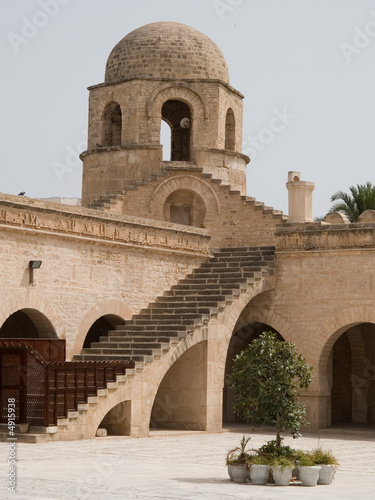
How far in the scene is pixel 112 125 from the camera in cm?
3109

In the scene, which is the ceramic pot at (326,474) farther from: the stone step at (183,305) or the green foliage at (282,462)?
the stone step at (183,305)

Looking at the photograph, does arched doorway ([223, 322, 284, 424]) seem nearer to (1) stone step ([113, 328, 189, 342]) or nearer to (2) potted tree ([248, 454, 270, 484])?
(1) stone step ([113, 328, 189, 342])

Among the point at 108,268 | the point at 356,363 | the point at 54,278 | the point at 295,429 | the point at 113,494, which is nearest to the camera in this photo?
the point at 113,494

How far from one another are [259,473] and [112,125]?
19306 mm

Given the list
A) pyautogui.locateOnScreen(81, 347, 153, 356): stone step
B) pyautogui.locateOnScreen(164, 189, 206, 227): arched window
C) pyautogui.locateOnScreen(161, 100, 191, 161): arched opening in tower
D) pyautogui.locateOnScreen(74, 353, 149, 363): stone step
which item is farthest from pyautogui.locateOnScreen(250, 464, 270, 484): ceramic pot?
pyautogui.locateOnScreen(161, 100, 191, 161): arched opening in tower

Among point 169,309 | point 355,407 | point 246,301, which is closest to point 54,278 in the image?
point 169,309

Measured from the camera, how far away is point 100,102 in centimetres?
3050

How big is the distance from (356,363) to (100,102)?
10817mm

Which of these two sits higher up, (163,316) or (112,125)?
(112,125)

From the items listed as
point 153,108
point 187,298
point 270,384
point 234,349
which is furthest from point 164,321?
point 270,384

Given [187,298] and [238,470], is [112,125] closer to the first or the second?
[187,298]

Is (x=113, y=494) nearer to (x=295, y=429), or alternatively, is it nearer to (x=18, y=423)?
(x=295, y=429)

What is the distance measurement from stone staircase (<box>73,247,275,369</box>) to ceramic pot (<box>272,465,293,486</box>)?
27.2 feet

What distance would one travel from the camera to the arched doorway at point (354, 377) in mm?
27984
